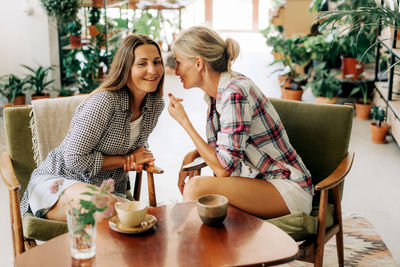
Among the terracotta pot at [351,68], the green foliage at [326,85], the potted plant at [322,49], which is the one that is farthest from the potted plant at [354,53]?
the green foliage at [326,85]

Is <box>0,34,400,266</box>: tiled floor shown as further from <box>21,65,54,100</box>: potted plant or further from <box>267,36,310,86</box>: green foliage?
<box>21,65,54,100</box>: potted plant

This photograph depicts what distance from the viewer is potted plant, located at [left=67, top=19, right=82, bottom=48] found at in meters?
5.12

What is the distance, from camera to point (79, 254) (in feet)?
4.95

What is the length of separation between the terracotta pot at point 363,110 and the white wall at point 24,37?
3029mm

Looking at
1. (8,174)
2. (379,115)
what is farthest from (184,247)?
(379,115)

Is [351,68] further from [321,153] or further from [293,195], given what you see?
[293,195]

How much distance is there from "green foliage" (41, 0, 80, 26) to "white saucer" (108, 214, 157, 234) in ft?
11.2

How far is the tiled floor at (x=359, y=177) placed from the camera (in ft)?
9.70

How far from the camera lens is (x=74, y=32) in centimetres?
518

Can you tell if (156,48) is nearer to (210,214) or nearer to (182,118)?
(182,118)

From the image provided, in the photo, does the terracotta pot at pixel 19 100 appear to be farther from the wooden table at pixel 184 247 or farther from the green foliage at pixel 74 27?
the wooden table at pixel 184 247

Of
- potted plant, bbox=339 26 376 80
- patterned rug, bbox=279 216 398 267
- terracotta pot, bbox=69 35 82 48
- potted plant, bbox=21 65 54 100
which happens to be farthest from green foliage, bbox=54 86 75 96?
patterned rug, bbox=279 216 398 267

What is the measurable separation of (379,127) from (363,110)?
729mm

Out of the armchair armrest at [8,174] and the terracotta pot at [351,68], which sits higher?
the terracotta pot at [351,68]
